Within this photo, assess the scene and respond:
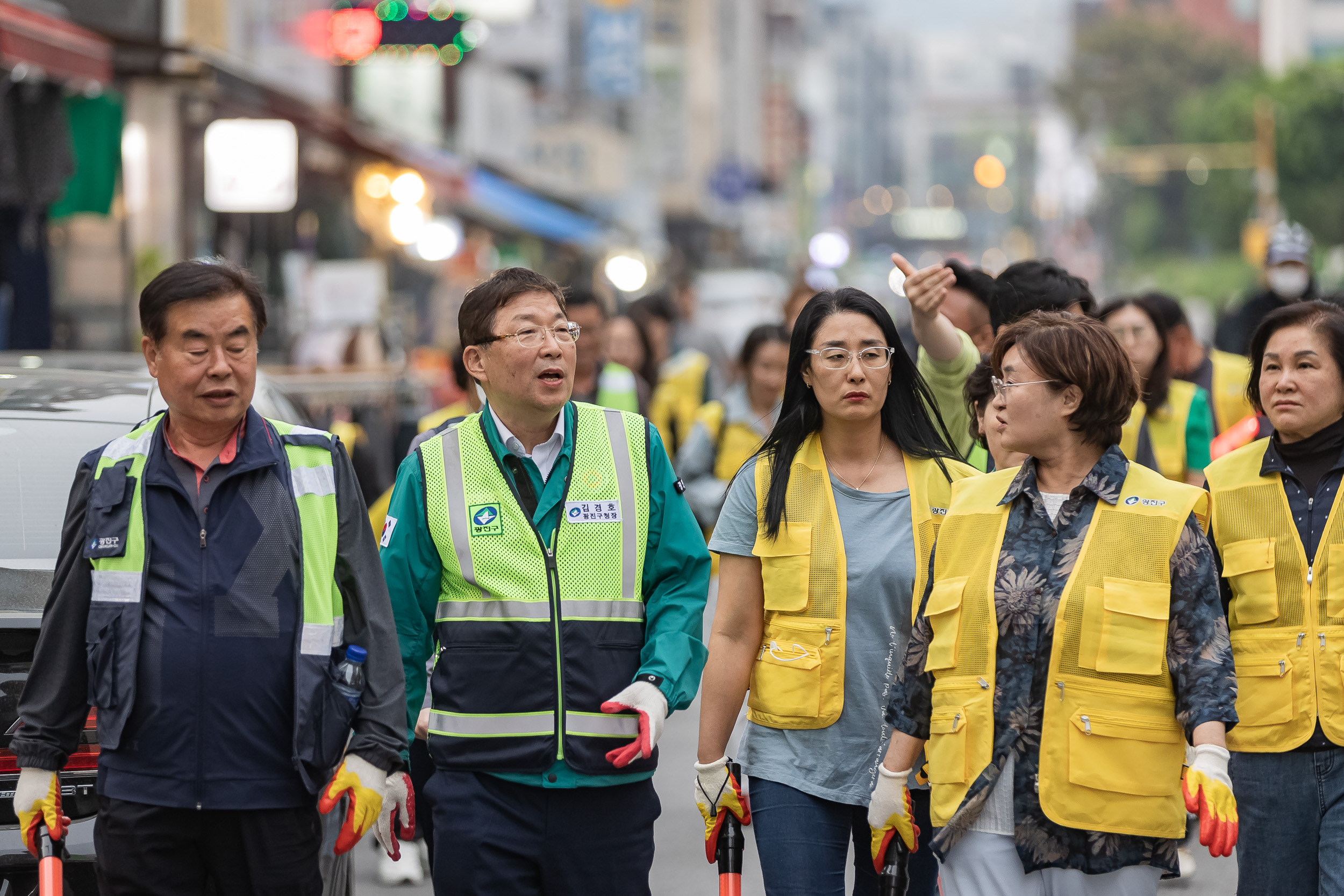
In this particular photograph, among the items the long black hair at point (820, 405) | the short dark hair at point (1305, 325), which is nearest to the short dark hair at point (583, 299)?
the long black hair at point (820, 405)

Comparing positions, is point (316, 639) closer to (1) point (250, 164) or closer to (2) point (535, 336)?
(2) point (535, 336)

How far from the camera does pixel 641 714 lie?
12.8 ft

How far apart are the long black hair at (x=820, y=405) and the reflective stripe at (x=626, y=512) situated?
0.44 meters

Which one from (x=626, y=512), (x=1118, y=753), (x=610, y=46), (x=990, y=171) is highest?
(x=610, y=46)

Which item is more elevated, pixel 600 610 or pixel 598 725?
pixel 600 610

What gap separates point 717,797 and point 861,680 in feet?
1.57

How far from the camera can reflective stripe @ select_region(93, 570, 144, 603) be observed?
366 cm

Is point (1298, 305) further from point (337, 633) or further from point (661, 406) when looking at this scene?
point (661, 406)

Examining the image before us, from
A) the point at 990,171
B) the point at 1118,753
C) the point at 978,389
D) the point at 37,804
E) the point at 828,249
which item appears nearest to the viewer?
the point at 1118,753

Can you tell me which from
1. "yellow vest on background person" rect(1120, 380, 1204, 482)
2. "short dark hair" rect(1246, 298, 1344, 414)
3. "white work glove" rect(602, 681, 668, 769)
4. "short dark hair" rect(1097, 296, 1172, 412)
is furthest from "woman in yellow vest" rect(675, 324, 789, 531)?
"white work glove" rect(602, 681, 668, 769)

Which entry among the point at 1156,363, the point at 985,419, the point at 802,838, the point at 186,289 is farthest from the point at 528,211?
the point at 186,289

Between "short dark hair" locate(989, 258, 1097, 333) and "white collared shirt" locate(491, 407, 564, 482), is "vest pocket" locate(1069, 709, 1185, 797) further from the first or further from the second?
"short dark hair" locate(989, 258, 1097, 333)

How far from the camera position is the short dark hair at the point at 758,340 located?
27.4 ft

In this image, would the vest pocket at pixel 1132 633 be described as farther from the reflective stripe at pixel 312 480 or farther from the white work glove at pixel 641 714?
the reflective stripe at pixel 312 480
